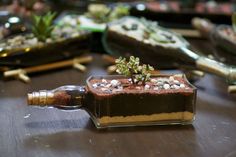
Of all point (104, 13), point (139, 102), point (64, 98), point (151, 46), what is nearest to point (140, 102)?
point (139, 102)

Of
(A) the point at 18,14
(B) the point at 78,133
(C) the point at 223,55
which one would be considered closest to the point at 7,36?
(A) the point at 18,14

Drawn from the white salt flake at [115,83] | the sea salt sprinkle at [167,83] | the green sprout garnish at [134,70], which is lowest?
the sea salt sprinkle at [167,83]

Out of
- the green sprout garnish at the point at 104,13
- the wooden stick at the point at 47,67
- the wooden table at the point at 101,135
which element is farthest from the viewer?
the green sprout garnish at the point at 104,13

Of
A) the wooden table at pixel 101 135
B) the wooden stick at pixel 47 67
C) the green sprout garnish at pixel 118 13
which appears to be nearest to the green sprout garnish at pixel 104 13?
the green sprout garnish at pixel 118 13

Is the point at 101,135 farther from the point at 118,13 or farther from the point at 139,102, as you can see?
the point at 118,13

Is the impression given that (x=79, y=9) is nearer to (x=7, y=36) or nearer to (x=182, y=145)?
(x=7, y=36)

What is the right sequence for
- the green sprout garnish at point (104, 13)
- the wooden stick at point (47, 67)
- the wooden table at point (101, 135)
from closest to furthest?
the wooden table at point (101, 135), the wooden stick at point (47, 67), the green sprout garnish at point (104, 13)

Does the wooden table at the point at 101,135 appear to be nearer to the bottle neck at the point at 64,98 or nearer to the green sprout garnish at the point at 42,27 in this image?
the bottle neck at the point at 64,98

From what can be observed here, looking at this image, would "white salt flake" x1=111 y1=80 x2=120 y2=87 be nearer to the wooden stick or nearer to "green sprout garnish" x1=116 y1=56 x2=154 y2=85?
"green sprout garnish" x1=116 y1=56 x2=154 y2=85
